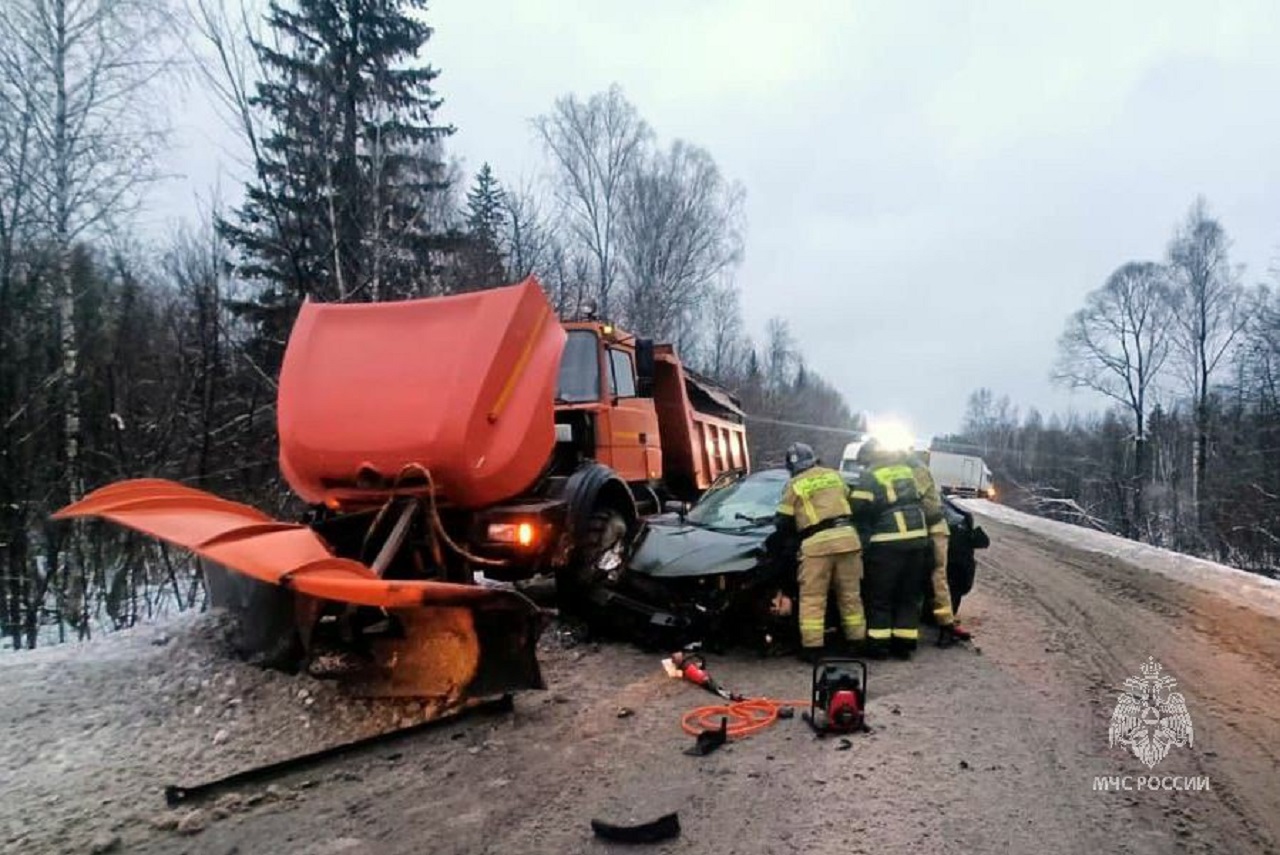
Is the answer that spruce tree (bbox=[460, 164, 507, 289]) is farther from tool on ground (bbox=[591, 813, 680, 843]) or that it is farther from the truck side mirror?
tool on ground (bbox=[591, 813, 680, 843])

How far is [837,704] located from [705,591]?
1842 mm

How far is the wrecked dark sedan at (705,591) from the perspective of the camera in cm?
616

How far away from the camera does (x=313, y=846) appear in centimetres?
324

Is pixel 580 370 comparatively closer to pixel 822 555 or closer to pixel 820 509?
pixel 820 509

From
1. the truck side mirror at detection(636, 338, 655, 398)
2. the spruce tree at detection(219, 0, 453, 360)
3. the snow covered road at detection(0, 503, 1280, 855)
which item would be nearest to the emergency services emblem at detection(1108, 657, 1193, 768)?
the snow covered road at detection(0, 503, 1280, 855)

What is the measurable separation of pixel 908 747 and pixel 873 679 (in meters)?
1.38

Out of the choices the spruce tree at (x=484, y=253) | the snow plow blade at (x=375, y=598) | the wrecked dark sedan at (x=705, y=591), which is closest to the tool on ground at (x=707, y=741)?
the snow plow blade at (x=375, y=598)

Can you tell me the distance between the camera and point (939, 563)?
6746mm

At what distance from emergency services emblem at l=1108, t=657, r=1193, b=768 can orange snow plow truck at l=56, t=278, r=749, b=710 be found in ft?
10.4

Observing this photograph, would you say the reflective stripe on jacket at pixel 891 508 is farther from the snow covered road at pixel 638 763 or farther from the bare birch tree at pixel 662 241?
the bare birch tree at pixel 662 241

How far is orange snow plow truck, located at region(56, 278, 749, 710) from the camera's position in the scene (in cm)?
446

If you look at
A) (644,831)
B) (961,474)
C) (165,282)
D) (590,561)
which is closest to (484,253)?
(165,282)

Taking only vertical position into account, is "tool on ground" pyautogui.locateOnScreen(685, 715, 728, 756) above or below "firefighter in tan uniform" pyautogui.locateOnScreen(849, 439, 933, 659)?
below

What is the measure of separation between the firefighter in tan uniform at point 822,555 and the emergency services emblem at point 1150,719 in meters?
1.75
